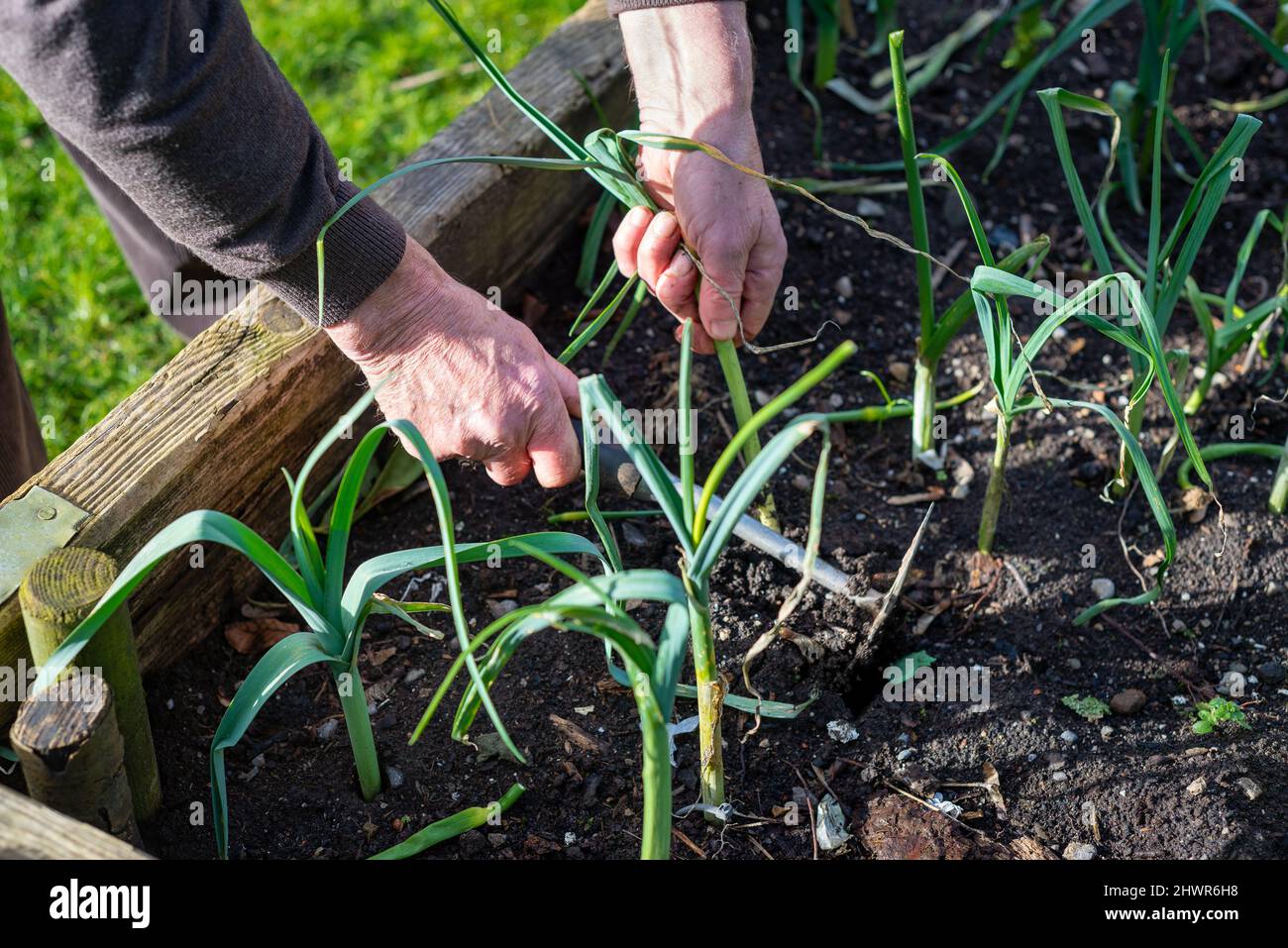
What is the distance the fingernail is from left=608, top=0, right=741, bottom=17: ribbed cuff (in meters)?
0.32

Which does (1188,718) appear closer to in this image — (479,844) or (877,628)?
(877,628)

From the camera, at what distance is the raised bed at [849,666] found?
5.12 ft

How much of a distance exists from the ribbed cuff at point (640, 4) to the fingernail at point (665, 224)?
0.32m

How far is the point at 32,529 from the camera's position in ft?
5.00

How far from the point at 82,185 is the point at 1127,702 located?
2.62m

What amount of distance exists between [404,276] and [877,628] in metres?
0.82

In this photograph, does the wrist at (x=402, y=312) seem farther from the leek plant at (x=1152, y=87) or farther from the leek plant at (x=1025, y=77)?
the leek plant at (x=1152, y=87)

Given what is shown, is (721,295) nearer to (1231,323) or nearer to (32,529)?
(1231,323)

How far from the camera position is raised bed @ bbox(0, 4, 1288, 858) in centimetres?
156

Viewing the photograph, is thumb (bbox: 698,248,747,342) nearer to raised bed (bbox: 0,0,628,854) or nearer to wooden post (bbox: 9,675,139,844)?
raised bed (bbox: 0,0,628,854)

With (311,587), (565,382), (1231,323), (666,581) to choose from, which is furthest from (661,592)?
(1231,323)

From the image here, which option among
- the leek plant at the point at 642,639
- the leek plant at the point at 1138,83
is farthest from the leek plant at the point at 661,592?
the leek plant at the point at 1138,83

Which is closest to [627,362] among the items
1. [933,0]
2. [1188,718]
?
[1188,718]

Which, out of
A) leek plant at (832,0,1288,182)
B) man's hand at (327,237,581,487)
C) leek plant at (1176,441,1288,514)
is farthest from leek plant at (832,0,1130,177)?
man's hand at (327,237,581,487)
